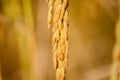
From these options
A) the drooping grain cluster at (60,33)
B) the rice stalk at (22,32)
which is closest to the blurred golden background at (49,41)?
the rice stalk at (22,32)

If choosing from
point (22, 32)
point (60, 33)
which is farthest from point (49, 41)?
point (60, 33)

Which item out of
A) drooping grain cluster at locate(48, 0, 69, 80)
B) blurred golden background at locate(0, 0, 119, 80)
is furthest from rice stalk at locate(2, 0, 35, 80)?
drooping grain cluster at locate(48, 0, 69, 80)

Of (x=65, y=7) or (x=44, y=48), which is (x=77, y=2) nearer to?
(x=44, y=48)

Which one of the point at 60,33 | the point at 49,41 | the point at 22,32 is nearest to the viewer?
the point at 60,33

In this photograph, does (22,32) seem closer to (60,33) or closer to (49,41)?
(49,41)

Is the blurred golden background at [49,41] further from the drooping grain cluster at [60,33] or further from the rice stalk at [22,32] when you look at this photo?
the drooping grain cluster at [60,33]

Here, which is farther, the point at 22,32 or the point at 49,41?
the point at 49,41
